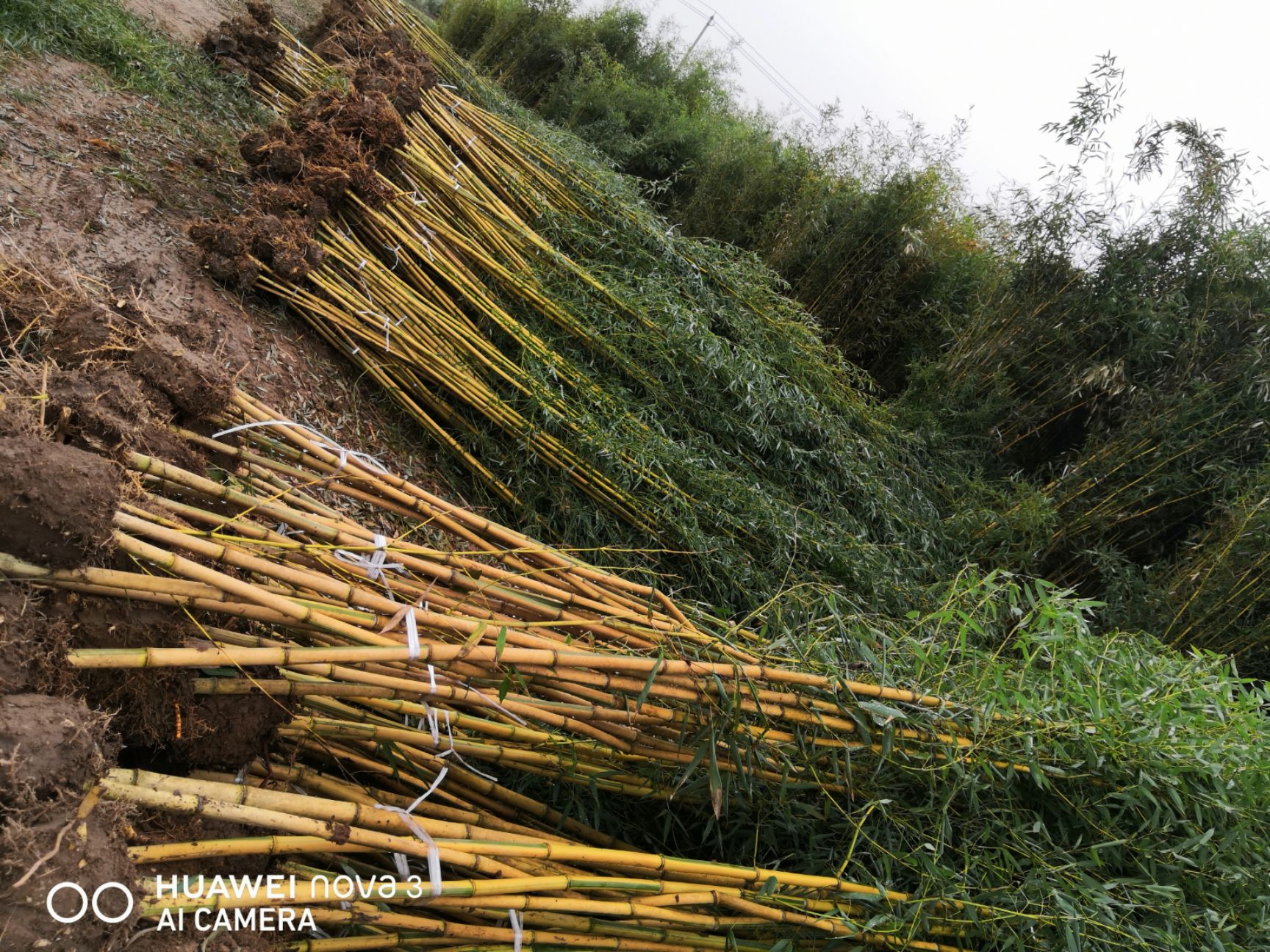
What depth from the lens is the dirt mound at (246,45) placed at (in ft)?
15.2

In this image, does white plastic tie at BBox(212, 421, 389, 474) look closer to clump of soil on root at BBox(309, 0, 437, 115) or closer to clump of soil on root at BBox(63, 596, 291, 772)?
clump of soil on root at BBox(63, 596, 291, 772)

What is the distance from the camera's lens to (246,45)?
467 centimetres

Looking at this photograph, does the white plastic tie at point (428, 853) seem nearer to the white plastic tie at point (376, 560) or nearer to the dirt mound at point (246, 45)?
the white plastic tie at point (376, 560)

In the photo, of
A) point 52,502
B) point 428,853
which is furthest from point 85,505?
point 428,853

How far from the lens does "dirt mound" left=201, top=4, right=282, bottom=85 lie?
4.63 meters

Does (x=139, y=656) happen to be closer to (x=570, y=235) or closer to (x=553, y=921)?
(x=553, y=921)

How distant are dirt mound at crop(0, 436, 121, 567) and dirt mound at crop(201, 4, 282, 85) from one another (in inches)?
178

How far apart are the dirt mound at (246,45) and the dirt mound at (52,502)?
14.8 feet

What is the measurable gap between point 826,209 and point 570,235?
110 inches

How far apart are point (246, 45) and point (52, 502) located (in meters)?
4.71

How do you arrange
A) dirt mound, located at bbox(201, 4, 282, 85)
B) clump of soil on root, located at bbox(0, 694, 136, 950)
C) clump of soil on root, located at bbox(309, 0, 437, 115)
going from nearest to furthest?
1. clump of soil on root, located at bbox(0, 694, 136, 950)
2. clump of soil on root, located at bbox(309, 0, 437, 115)
3. dirt mound, located at bbox(201, 4, 282, 85)

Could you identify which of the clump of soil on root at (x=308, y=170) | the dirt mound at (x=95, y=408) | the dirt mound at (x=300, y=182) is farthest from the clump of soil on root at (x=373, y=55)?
the dirt mound at (x=95, y=408)

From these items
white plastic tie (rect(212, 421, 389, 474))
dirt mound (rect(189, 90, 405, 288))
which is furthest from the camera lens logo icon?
dirt mound (rect(189, 90, 405, 288))

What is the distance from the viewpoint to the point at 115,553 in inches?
45.2
